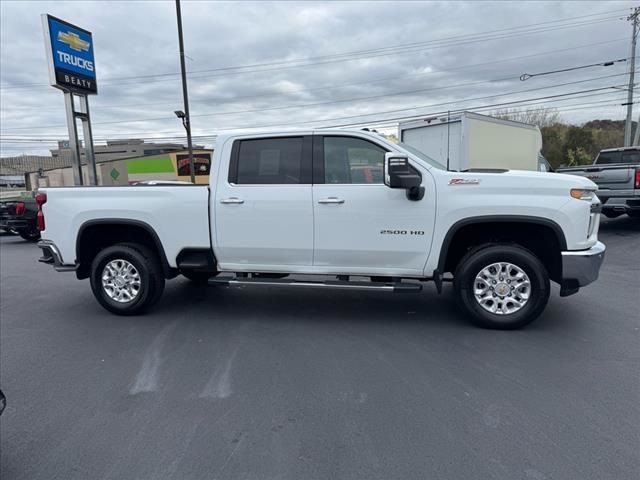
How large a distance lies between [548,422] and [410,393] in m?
0.94

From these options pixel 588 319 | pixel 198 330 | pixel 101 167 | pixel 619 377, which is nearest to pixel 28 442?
pixel 198 330

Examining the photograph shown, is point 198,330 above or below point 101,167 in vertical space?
below

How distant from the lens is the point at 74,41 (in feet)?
39.7

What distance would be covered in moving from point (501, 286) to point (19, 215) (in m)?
13.3

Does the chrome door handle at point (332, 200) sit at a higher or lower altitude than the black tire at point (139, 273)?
higher

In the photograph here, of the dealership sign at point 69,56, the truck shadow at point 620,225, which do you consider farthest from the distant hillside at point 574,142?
the dealership sign at point 69,56

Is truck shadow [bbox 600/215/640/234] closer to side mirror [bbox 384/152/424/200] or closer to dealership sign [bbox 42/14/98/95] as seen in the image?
side mirror [bbox 384/152/424/200]

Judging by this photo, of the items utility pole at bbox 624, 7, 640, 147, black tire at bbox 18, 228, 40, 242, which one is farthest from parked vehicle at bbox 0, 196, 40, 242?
utility pole at bbox 624, 7, 640, 147

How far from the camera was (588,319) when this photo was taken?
16.5ft

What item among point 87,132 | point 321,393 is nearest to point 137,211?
point 321,393

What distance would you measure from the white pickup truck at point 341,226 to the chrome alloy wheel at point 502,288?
0.01 meters

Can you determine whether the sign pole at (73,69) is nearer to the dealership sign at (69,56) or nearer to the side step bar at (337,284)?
the dealership sign at (69,56)

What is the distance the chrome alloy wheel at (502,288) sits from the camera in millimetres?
4570

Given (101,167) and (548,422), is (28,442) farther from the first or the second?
(101,167)
